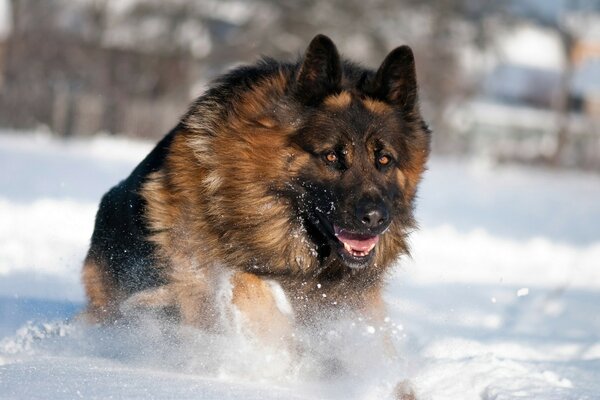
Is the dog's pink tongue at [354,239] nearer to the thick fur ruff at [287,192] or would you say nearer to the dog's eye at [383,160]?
the thick fur ruff at [287,192]

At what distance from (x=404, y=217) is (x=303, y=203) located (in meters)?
0.67

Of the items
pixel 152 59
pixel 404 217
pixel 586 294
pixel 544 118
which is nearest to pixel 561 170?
pixel 152 59

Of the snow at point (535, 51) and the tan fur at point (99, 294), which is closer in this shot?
the tan fur at point (99, 294)

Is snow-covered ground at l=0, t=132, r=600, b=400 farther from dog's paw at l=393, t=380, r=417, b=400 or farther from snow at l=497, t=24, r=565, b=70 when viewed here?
snow at l=497, t=24, r=565, b=70

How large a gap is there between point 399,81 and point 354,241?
3.38 ft

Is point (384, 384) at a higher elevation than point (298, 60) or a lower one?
lower

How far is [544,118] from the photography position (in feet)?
209

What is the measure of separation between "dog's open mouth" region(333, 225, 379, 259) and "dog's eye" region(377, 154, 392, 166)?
424 mm

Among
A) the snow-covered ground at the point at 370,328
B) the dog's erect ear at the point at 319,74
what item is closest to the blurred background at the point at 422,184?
the snow-covered ground at the point at 370,328

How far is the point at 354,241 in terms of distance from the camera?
4.98 metres

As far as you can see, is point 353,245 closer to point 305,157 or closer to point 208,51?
point 305,157

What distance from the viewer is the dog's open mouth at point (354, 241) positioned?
16.3 ft

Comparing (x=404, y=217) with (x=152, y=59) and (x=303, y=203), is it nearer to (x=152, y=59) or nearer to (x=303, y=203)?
(x=303, y=203)

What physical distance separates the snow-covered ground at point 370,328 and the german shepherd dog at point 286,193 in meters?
0.23
